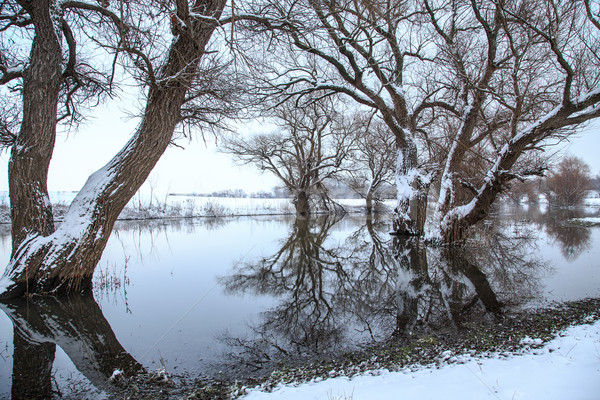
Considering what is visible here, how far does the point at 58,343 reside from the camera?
360 cm

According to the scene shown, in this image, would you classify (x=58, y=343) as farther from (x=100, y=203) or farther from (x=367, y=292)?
(x=367, y=292)

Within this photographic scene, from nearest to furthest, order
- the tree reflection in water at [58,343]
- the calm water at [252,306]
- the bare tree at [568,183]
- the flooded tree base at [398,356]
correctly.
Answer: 1. the flooded tree base at [398,356]
2. the tree reflection in water at [58,343]
3. the calm water at [252,306]
4. the bare tree at [568,183]

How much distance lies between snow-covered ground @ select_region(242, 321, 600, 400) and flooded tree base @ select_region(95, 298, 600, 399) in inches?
5.6

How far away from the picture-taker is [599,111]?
700 cm

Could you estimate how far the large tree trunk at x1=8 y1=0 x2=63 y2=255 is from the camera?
5254 mm

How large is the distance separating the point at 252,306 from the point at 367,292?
6.39 ft

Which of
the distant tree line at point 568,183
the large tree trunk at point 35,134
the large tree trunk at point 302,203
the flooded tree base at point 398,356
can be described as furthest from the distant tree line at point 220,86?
the distant tree line at point 568,183

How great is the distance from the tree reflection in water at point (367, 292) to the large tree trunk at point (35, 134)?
11.4 feet

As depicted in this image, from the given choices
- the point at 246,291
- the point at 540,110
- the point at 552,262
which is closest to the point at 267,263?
the point at 246,291

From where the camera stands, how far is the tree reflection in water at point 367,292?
351 cm

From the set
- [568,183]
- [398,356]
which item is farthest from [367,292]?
[568,183]

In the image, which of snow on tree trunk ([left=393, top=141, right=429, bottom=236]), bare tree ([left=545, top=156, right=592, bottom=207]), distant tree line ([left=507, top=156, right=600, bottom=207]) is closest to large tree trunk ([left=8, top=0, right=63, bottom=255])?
snow on tree trunk ([left=393, top=141, right=429, bottom=236])

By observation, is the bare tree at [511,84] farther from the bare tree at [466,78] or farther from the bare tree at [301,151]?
the bare tree at [301,151]

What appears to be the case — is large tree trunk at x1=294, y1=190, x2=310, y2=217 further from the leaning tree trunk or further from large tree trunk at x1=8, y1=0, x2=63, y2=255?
large tree trunk at x1=8, y1=0, x2=63, y2=255
